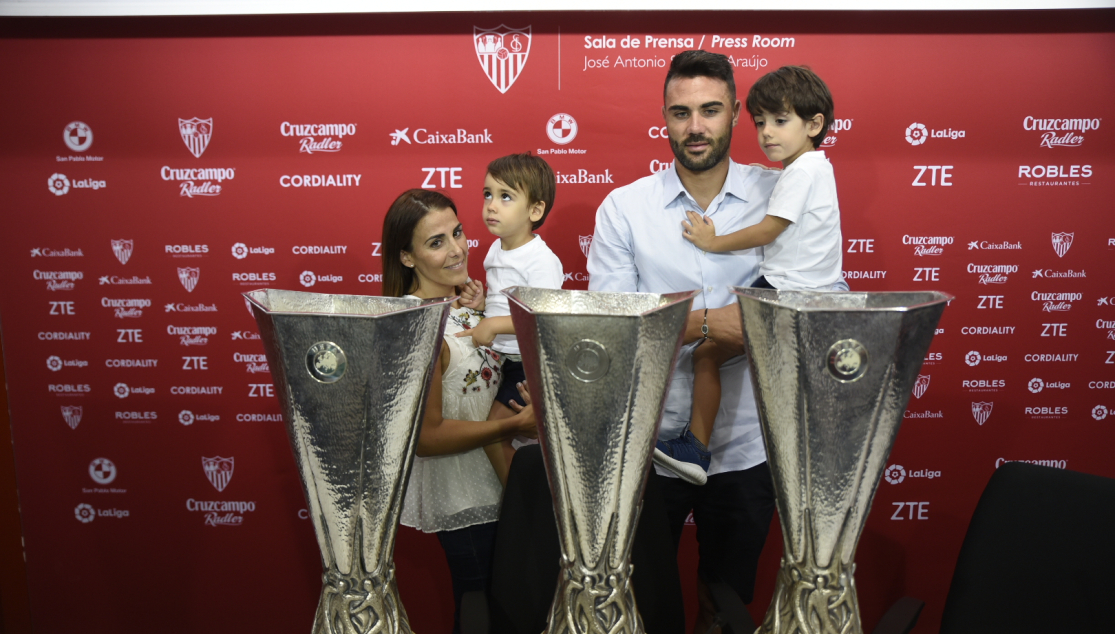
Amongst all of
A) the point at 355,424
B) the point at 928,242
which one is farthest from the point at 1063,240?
the point at 355,424

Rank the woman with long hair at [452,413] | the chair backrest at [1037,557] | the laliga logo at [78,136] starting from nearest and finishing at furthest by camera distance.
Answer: the chair backrest at [1037,557], the woman with long hair at [452,413], the laliga logo at [78,136]

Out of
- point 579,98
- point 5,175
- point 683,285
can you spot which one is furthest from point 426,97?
point 5,175

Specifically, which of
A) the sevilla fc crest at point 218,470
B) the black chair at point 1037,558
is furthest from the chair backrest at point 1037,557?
the sevilla fc crest at point 218,470

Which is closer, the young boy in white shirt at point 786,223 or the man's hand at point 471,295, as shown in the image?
the young boy in white shirt at point 786,223

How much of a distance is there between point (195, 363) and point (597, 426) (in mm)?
2138

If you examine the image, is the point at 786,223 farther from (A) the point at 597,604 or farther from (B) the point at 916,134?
(A) the point at 597,604

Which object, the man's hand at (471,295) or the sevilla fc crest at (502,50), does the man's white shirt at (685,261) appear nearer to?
the man's hand at (471,295)

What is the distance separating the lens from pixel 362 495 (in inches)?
30.5

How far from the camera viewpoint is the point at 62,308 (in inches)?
92.0

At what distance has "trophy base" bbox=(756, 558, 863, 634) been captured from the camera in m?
0.76

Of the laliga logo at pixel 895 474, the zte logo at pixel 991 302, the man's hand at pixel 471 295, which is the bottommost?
the laliga logo at pixel 895 474

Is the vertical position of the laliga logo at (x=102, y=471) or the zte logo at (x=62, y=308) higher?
the zte logo at (x=62, y=308)

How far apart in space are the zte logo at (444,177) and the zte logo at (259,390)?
0.94m

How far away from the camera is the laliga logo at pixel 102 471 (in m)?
2.44
